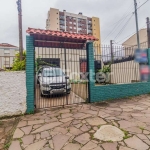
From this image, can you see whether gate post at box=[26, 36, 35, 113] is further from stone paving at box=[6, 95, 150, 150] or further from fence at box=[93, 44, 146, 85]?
fence at box=[93, 44, 146, 85]

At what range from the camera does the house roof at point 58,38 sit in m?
4.70

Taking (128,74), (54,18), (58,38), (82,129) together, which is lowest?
(82,129)

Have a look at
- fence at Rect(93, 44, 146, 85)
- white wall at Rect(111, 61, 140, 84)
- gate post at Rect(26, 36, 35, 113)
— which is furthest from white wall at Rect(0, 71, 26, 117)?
white wall at Rect(111, 61, 140, 84)

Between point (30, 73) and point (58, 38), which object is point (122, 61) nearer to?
point (58, 38)

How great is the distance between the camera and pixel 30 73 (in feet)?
15.5

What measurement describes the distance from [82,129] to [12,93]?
9.49 ft

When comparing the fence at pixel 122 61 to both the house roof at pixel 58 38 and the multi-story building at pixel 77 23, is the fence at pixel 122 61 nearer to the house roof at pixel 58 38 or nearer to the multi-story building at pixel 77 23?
the house roof at pixel 58 38

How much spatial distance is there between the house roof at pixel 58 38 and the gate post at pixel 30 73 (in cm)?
35

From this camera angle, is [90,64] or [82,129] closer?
[82,129]

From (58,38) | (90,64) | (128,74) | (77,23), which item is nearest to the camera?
(58,38)

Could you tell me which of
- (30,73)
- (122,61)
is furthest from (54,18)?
(30,73)

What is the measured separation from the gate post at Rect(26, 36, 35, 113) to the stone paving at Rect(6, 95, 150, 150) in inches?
19.0

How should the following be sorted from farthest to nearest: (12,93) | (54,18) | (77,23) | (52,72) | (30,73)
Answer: (77,23) < (54,18) < (52,72) < (30,73) < (12,93)

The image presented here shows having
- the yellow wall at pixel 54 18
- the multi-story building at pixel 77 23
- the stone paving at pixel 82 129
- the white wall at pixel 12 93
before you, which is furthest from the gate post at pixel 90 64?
the multi-story building at pixel 77 23
